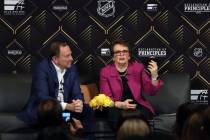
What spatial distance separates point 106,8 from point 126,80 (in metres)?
1.14

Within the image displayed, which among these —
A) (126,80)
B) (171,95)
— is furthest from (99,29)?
(171,95)

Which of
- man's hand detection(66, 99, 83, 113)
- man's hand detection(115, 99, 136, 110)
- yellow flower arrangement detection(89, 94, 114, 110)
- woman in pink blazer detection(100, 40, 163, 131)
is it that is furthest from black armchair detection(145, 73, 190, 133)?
man's hand detection(66, 99, 83, 113)

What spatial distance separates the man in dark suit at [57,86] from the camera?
17.3ft

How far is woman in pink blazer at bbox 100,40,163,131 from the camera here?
18.2 feet

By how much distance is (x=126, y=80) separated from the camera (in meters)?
5.61

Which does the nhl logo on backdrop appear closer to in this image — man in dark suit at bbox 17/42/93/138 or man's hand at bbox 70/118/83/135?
man in dark suit at bbox 17/42/93/138

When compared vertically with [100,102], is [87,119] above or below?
below

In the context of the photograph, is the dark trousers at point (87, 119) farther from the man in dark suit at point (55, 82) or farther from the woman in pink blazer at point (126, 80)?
the woman in pink blazer at point (126, 80)

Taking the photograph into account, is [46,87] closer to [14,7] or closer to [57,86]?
[57,86]

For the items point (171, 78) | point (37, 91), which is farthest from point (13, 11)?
point (171, 78)

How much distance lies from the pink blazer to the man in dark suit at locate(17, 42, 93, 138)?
0.38 metres

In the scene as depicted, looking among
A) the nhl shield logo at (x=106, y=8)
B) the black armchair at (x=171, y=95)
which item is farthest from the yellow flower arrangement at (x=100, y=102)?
the nhl shield logo at (x=106, y=8)

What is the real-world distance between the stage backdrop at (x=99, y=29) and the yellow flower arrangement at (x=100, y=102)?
37.6 inches

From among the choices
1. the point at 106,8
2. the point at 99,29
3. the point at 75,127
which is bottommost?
the point at 75,127
